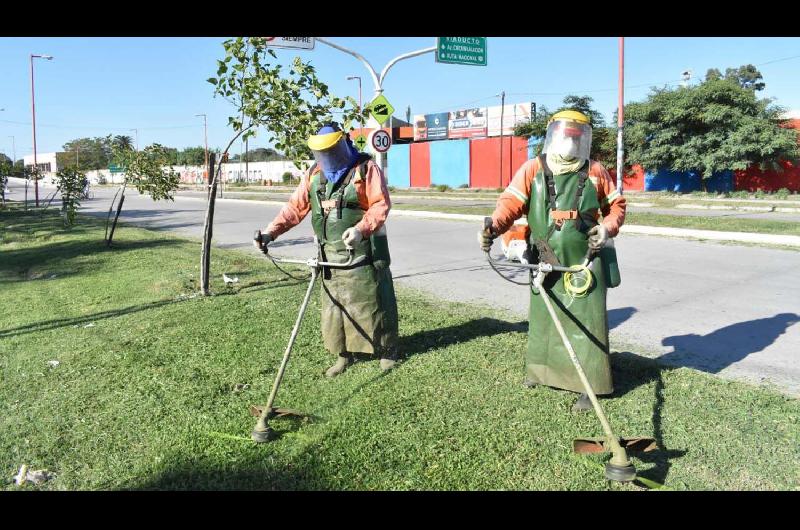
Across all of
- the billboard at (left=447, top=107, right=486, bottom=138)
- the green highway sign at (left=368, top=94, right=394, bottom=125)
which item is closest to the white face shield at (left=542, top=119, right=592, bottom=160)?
the green highway sign at (left=368, top=94, right=394, bottom=125)

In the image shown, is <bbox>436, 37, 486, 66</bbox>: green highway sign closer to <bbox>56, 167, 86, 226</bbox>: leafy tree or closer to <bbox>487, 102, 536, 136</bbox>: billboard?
<bbox>56, 167, 86, 226</bbox>: leafy tree

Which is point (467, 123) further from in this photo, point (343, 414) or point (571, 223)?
point (343, 414)

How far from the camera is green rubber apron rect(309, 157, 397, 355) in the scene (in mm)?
4637

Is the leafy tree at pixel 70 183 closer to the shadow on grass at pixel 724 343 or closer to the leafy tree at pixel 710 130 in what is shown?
the shadow on grass at pixel 724 343

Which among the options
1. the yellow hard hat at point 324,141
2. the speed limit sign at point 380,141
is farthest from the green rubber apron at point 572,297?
the speed limit sign at point 380,141

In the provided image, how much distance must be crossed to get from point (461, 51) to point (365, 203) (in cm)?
1092

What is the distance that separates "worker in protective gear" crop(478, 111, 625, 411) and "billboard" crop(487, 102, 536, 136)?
4541 centimetres

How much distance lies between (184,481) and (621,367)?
3.18m

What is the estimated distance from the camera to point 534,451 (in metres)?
3.48

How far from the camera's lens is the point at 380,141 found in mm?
12867

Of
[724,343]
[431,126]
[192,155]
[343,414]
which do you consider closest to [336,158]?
[343,414]

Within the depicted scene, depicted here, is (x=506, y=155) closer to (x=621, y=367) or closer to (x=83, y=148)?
(x=621, y=367)

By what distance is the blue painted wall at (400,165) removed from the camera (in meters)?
50.2
